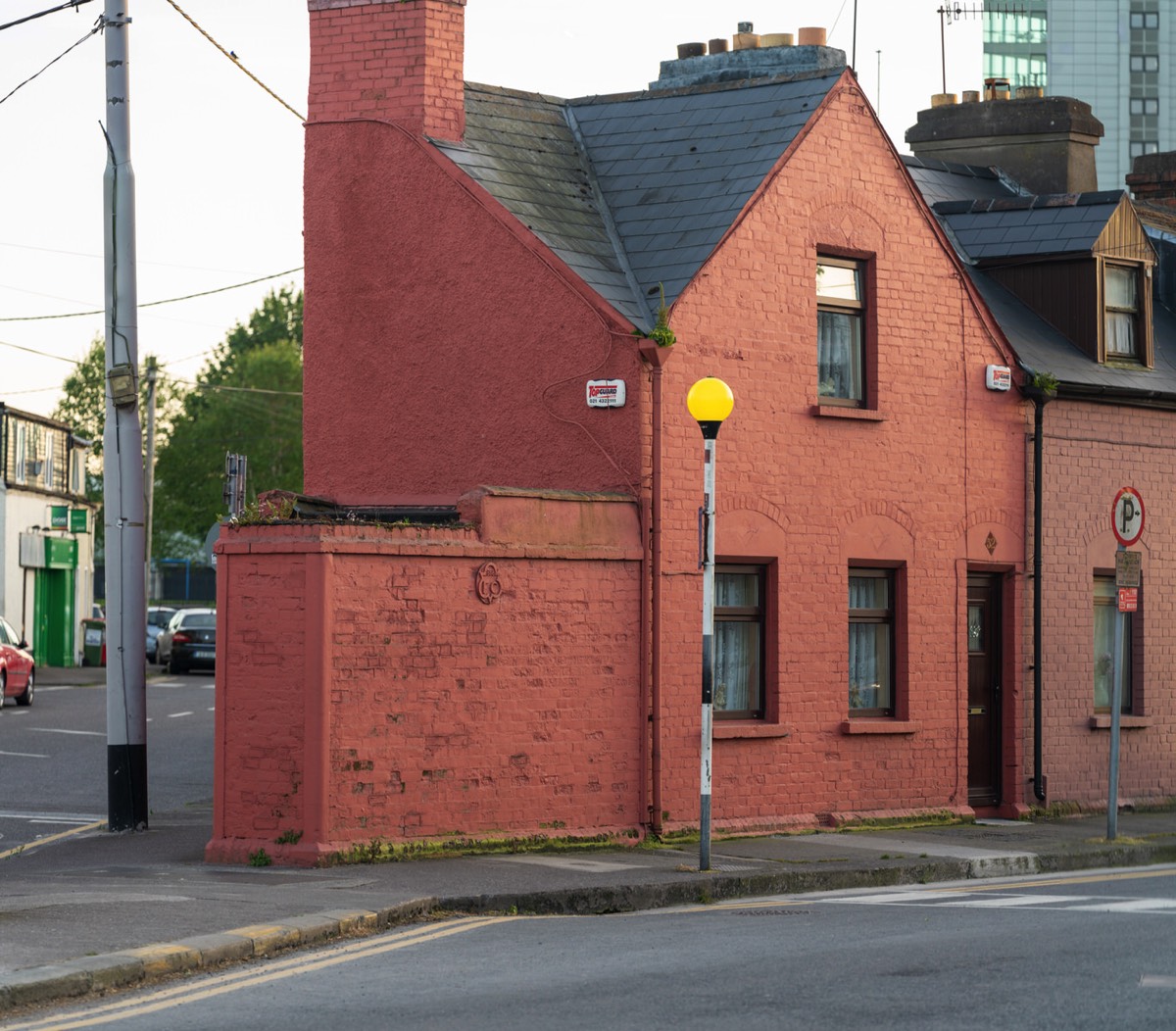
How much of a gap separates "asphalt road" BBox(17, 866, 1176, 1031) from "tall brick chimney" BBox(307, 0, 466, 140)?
8821 mm

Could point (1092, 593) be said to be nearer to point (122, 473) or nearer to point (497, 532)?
point (497, 532)

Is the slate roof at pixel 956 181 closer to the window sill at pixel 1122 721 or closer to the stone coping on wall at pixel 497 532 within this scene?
the window sill at pixel 1122 721

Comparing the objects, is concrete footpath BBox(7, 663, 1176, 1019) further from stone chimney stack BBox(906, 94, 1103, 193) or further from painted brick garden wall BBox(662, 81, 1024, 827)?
stone chimney stack BBox(906, 94, 1103, 193)

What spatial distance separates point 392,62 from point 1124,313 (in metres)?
9.15

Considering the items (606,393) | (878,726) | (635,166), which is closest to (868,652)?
(878,726)

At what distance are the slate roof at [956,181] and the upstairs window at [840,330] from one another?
4836 mm

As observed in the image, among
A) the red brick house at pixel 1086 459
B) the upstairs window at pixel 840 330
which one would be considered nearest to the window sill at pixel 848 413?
the upstairs window at pixel 840 330

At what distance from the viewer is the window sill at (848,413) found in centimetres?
1811

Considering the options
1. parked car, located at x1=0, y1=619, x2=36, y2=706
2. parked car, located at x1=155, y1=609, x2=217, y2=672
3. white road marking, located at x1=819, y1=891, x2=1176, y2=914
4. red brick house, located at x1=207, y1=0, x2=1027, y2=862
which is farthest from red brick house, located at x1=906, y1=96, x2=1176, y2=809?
parked car, located at x1=155, y1=609, x2=217, y2=672

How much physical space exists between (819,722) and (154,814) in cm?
662

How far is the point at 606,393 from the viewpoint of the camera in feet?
55.1

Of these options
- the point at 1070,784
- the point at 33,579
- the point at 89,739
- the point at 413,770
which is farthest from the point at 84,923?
the point at 33,579

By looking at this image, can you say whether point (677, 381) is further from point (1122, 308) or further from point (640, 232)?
point (1122, 308)

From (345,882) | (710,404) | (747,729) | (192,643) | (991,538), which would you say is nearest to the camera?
(345,882)
